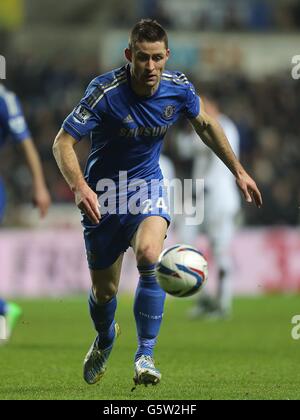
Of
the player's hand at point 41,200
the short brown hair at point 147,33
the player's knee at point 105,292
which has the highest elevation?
the short brown hair at point 147,33

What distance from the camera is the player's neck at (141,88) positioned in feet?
21.7

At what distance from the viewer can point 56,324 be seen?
12.0 meters

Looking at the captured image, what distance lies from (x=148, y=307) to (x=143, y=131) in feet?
3.39

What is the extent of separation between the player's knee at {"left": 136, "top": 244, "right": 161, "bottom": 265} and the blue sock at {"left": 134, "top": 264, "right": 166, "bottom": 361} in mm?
74

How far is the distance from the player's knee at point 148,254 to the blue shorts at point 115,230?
0.25 meters

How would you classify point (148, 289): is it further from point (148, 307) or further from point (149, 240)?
point (149, 240)

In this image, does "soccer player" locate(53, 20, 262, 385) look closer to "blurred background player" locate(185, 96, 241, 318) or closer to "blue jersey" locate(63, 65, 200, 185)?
"blue jersey" locate(63, 65, 200, 185)

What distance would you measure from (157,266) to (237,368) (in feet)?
5.66

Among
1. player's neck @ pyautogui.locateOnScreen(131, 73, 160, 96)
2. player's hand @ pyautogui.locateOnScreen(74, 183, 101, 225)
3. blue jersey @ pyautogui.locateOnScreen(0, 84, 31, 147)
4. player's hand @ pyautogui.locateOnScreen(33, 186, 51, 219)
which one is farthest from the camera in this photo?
blue jersey @ pyautogui.locateOnScreen(0, 84, 31, 147)

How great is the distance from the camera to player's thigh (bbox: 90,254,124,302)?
688cm

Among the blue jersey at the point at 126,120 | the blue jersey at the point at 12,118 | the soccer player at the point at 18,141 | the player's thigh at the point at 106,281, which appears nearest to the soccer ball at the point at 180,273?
the player's thigh at the point at 106,281

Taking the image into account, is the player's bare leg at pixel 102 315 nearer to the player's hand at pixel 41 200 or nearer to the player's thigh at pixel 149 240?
the player's thigh at pixel 149 240

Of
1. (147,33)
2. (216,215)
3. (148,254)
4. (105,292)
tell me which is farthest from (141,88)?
(216,215)

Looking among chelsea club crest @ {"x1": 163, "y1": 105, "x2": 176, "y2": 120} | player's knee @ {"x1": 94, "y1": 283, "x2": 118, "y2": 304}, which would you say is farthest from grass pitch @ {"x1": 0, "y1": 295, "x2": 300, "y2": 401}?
chelsea club crest @ {"x1": 163, "y1": 105, "x2": 176, "y2": 120}
